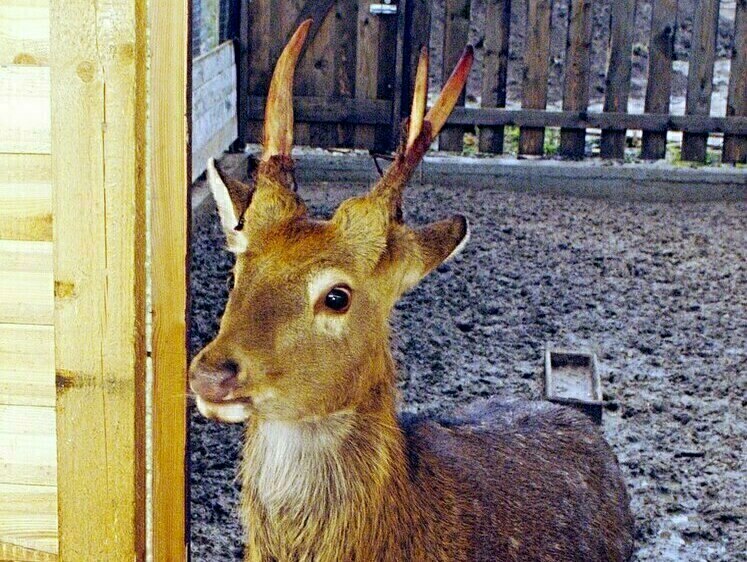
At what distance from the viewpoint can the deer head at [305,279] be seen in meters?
3.27

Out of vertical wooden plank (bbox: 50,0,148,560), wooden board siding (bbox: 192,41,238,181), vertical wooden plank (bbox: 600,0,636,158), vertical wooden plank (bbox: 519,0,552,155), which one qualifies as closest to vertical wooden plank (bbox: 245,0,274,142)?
wooden board siding (bbox: 192,41,238,181)

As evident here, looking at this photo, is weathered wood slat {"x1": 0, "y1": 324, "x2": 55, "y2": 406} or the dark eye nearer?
the dark eye

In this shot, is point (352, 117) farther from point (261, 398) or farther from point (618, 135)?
point (261, 398)

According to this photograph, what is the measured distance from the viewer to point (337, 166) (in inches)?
441

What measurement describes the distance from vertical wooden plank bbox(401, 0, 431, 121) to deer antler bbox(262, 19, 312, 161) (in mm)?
7781

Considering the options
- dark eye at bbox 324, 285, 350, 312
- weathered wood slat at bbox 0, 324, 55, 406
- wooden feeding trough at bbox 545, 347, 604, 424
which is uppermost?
dark eye at bbox 324, 285, 350, 312

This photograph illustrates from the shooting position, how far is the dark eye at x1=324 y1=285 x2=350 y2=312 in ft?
11.4

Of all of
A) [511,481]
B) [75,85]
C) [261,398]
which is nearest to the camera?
[261,398]

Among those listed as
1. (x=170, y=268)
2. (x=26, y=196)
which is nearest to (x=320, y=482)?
(x=170, y=268)

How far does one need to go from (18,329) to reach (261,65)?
808 cm

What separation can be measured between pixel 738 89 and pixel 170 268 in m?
8.84

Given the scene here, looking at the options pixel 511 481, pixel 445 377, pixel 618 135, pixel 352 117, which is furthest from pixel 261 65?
pixel 511 481

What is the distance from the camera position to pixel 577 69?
1144 cm

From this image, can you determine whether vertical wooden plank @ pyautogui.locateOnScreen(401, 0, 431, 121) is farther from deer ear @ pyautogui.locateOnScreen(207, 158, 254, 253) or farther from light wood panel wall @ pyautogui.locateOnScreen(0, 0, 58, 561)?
light wood panel wall @ pyautogui.locateOnScreen(0, 0, 58, 561)
